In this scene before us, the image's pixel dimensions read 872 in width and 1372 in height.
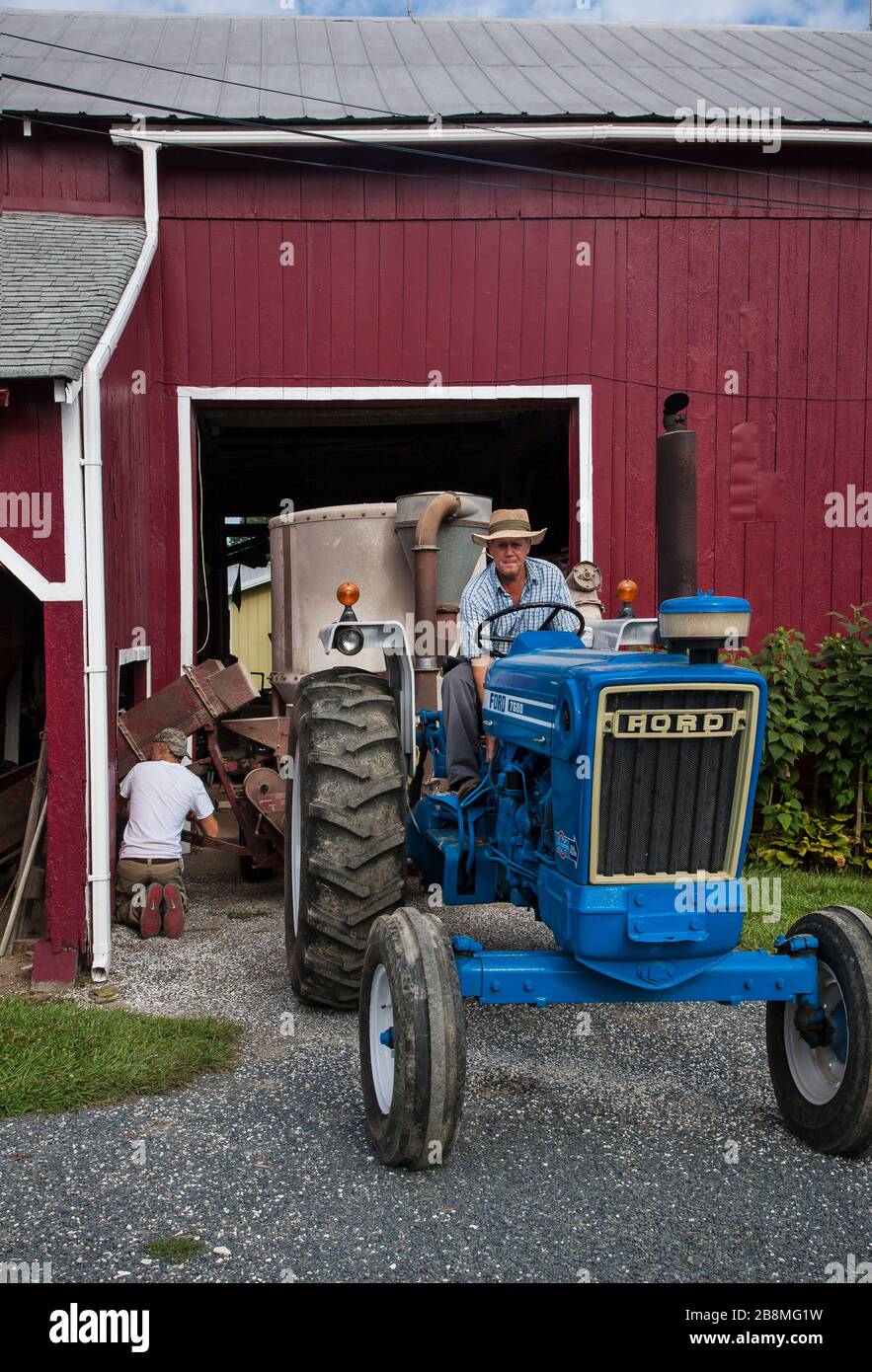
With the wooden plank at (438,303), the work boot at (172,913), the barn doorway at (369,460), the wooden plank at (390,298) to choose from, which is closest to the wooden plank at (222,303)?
the barn doorway at (369,460)

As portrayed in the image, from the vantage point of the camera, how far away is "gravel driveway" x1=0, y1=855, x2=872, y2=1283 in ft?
9.27

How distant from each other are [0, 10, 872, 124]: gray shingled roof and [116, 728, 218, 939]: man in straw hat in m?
4.55

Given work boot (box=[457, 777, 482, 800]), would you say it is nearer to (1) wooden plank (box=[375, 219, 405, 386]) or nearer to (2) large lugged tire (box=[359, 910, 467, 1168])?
(2) large lugged tire (box=[359, 910, 467, 1168])

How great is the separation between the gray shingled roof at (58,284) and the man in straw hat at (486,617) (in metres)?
2.06

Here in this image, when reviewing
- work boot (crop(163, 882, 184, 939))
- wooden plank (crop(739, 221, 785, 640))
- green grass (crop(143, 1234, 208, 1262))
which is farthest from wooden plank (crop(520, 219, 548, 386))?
green grass (crop(143, 1234, 208, 1262))

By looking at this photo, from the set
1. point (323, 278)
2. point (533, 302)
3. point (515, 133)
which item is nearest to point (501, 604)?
point (533, 302)

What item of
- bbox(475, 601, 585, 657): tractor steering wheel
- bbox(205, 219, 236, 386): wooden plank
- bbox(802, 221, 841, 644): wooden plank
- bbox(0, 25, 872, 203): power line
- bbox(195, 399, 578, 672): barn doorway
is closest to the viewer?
bbox(475, 601, 585, 657): tractor steering wheel

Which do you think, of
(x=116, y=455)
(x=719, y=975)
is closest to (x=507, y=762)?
(x=719, y=975)

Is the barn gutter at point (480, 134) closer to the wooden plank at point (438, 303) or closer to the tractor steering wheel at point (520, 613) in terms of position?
the wooden plank at point (438, 303)

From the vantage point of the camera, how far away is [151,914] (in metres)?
5.90

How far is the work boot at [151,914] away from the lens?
5.88 metres

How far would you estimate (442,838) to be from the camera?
15.0 feet
